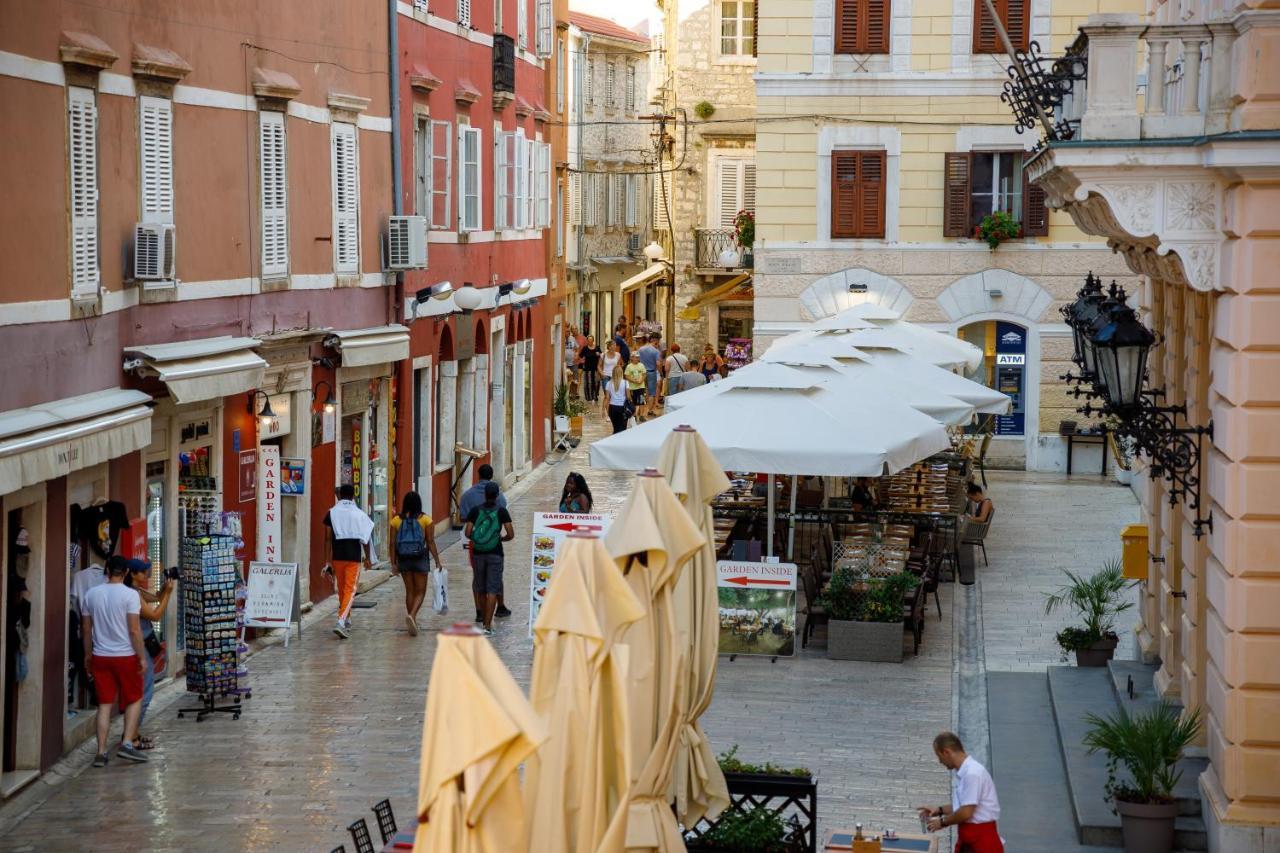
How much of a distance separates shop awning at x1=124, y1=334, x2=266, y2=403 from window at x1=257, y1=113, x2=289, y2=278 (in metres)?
1.54

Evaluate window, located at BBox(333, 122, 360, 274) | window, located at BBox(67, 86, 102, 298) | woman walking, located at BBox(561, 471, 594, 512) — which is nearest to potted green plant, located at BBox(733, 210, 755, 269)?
window, located at BBox(333, 122, 360, 274)

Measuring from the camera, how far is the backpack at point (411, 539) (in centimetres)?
1958

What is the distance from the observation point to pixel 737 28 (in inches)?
1938

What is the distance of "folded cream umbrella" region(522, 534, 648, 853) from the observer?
8375mm

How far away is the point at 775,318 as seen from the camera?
34156mm

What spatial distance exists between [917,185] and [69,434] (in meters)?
→ 21.4

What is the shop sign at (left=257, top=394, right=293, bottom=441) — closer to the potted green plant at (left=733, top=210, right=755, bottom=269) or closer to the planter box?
the planter box

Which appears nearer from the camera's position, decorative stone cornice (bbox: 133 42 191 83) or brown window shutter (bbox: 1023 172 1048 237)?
decorative stone cornice (bbox: 133 42 191 83)

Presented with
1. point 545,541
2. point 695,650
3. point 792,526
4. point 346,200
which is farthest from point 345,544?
point 695,650

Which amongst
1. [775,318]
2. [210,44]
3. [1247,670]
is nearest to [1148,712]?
[1247,670]

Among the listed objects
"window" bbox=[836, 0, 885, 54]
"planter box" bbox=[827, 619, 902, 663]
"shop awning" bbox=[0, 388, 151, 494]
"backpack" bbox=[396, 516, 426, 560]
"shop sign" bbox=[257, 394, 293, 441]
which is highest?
"window" bbox=[836, 0, 885, 54]

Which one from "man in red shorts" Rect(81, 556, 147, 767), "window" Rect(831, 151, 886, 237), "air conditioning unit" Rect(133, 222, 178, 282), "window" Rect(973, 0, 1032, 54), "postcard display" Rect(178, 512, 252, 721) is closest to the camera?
"man in red shorts" Rect(81, 556, 147, 767)

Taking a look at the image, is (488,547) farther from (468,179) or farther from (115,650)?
(468,179)

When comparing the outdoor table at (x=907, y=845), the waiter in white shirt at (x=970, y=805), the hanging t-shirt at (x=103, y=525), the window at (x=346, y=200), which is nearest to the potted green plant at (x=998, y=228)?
the window at (x=346, y=200)
